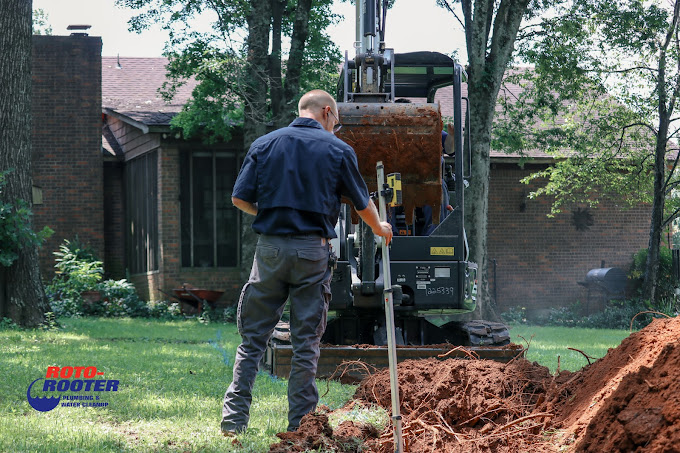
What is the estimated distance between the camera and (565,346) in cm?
1316

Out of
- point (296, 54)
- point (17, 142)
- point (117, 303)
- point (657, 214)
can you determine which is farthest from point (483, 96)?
point (117, 303)

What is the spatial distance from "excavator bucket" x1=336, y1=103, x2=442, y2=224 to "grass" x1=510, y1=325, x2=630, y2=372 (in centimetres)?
238

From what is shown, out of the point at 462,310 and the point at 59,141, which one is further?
the point at 59,141

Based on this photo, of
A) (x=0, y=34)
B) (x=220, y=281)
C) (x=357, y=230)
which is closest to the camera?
(x=357, y=230)

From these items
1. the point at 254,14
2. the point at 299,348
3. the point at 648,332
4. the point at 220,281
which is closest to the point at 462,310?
the point at 648,332

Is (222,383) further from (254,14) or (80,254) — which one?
(80,254)

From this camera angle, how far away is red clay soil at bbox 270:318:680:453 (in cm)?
403

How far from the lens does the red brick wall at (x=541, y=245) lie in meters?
22.4

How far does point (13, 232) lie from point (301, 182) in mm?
8957

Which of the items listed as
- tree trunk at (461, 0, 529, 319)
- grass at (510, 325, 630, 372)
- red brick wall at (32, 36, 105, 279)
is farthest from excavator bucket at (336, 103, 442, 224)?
red brick wall at (32, 36, 105, 279)

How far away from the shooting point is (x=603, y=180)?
21.5m

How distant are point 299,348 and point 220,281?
49.3ft

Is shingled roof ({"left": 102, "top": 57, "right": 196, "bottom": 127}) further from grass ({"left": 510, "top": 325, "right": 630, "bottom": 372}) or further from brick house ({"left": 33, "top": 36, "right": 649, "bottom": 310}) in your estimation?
grass ({"left": 510, "top": 325, "right": 630, "bottom": 372})

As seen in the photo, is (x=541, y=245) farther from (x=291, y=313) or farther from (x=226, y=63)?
(x=291, y=313)
